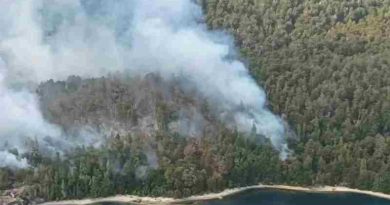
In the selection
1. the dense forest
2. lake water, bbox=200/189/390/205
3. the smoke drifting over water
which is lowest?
lake water, bbox=200/189/390/205

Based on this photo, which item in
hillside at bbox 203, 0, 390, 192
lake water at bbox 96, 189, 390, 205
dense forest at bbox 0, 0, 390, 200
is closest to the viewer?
dense forest at bbox 0, 0, 390, 200

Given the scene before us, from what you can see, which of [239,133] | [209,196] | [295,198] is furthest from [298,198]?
[239,133]

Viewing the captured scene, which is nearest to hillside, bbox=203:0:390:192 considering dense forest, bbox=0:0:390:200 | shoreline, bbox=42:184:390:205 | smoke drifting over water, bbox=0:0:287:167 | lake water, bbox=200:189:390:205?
dense forest, bbox=0:0:390:200

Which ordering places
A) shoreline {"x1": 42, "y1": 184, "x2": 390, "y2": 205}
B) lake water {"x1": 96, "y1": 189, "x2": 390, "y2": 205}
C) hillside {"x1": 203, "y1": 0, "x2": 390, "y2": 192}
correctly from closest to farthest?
shoreline {"x1": 42, "y1": 184, "x2": 390, "y2": 205}
lake water {"x1": 96, "y1": 189, "x2": 390, "y2": 205}
hillside {"x1": 203, "y1": 0, "x2": 390, "y2": 192}

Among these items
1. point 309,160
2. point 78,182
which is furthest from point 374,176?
point 78,182

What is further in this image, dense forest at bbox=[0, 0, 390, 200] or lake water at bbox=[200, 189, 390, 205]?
lake water at bbox=[200, 189, 390, 205]

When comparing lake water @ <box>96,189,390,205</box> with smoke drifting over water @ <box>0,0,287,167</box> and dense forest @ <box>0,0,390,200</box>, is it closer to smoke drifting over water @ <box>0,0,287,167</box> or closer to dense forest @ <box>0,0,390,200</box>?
dense forest @ <box>0,0,390,200</box>

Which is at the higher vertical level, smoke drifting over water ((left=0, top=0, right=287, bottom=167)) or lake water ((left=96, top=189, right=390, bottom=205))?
smoke drifting over water ((left=0, top=0, right=287, bottom=167))
